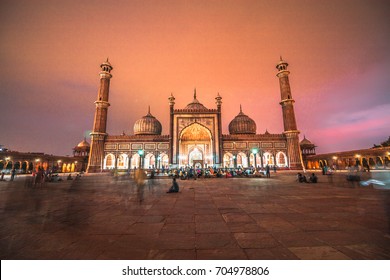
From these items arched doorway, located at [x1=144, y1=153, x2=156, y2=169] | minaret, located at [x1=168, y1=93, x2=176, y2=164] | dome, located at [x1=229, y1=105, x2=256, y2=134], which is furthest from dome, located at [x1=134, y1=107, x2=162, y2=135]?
dome, located at [x1=229, y1=105, x2=256, y2=134]

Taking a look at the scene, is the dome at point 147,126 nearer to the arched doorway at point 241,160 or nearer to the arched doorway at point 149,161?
the arched doorway at point 149,161

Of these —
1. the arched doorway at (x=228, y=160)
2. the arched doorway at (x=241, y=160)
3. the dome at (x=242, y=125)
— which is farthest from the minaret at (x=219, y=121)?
the dome at (x=242, y=125)

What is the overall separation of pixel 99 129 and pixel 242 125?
26638 mm

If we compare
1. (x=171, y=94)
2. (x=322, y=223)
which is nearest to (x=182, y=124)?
(x=171, y=94)

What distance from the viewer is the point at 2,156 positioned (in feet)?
73.5

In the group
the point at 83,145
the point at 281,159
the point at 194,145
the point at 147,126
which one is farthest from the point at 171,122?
the point at 83,145

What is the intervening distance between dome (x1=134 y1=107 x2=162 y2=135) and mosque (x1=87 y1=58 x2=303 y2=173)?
16.3ft

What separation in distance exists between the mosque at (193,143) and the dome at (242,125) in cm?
549

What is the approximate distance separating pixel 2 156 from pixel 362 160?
4622cm

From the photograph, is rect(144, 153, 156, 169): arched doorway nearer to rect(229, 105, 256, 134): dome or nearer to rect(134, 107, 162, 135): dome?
rect(134, 107, 162, 135): dome

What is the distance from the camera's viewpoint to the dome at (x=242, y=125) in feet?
121

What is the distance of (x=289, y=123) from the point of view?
98.5 ft

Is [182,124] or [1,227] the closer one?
[1,227]
